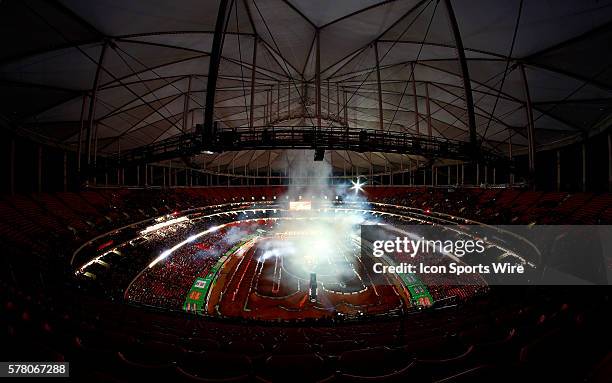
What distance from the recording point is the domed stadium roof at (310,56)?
14.9 metres

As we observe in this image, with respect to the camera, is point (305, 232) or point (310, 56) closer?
point (310, 56)

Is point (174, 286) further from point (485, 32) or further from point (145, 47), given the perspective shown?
point (485, 32)

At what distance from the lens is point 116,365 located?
3.61 metres

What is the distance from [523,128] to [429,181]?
54.0 ft

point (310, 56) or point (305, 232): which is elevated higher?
point (310, 56)

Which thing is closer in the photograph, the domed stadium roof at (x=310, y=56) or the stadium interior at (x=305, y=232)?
the stadium interior at (x=305, y=232)

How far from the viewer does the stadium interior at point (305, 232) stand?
4289 mm

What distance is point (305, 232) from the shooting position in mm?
36938

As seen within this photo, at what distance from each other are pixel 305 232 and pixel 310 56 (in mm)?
22244

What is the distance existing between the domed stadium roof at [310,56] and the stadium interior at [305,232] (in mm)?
168

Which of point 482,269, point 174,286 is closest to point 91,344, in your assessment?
point 174,286

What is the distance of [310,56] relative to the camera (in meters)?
24.6

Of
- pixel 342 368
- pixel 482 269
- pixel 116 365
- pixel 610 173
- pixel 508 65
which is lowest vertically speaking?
pixel 482 269

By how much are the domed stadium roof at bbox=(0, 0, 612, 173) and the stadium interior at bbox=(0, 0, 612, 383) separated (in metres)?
0.17
